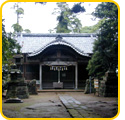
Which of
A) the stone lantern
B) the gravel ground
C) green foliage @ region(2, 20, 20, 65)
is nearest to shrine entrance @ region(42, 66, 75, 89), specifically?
the stone lantern

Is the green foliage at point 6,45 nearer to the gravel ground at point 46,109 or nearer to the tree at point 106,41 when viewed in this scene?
the gravel ground at point 46,109

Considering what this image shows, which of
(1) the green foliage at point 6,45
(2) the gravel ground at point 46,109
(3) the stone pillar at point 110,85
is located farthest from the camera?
(3) the stone pillar at point 110,85

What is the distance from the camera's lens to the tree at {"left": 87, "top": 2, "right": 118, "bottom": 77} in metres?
9.72

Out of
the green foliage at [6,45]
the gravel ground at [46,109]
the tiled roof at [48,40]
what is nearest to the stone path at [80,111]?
the gravel ground at [46,109]

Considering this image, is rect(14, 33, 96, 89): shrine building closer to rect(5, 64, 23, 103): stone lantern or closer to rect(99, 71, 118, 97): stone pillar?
rect(99, 71, 118, 97): stone pillar

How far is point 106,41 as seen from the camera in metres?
12.1

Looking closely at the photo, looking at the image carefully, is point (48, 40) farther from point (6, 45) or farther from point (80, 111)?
point (80, 111)

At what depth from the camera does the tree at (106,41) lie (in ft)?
31.9

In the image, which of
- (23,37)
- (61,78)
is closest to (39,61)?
(61,78)

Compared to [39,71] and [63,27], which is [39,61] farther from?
[63,27]

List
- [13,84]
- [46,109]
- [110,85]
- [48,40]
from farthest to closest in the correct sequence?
[48,40], [110,85], [13,84], [46,109]

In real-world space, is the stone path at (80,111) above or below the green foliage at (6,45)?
below

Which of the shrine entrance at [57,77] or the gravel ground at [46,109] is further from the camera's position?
the shrine entrance at [57,77]

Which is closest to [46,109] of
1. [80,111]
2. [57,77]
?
[80,111]
